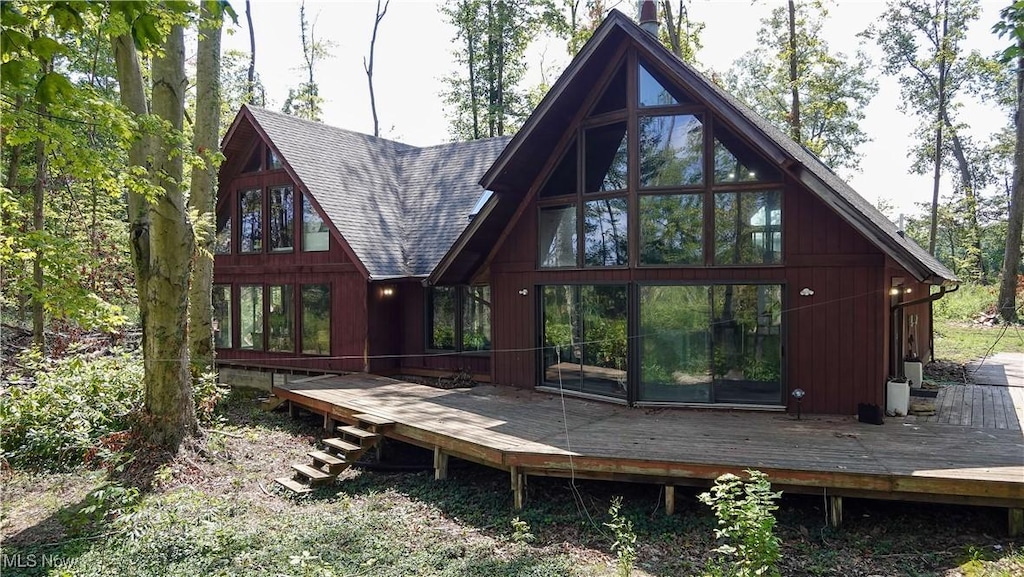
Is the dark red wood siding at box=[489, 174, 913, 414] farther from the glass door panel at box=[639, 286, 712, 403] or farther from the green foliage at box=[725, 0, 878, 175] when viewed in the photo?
the green foliage at box=[725, 0, 878, 175]

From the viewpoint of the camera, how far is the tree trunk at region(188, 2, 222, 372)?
9555 millimetres

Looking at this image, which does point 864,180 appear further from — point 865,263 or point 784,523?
point 784,523

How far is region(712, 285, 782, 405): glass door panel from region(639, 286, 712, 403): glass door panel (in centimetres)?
15

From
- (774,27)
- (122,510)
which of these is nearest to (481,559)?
(122,510)

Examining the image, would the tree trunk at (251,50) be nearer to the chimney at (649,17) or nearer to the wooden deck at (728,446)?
the chimney at (649,17)

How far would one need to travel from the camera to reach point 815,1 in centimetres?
1839

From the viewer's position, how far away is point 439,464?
7.49 meters

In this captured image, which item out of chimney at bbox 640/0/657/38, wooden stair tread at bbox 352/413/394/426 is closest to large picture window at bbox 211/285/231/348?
wooden stair tread at bbox 352/413/394/426

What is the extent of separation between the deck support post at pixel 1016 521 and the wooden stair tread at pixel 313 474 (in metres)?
7.11

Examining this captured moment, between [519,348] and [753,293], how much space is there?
3886 mm

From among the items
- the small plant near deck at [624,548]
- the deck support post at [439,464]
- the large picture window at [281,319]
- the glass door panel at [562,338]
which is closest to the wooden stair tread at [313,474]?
the deck support post at [439,464]

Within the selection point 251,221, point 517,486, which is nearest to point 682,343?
point 517,486

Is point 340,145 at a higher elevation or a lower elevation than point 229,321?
higher

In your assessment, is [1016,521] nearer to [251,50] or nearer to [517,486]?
[517,486]
